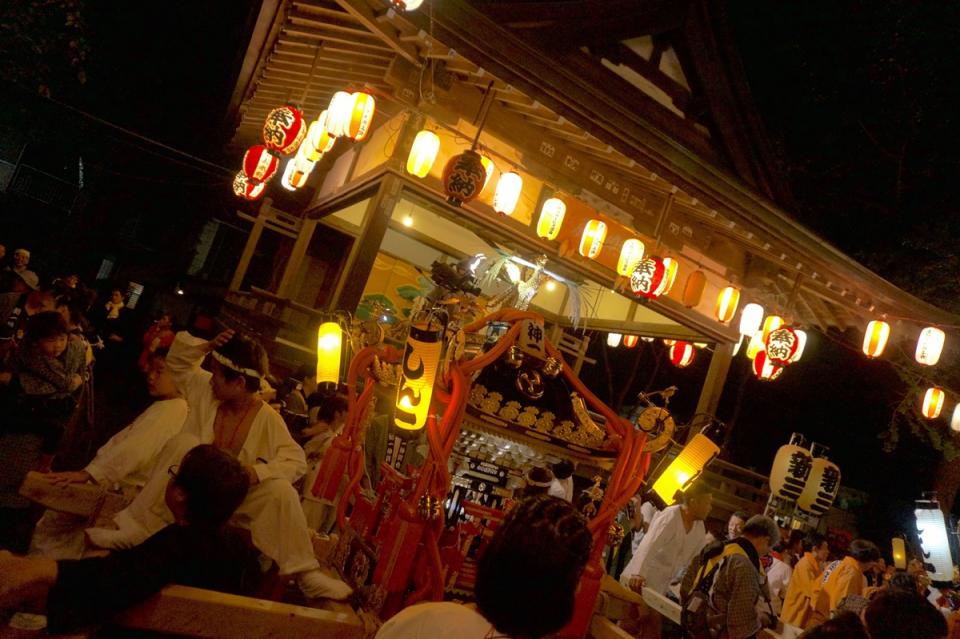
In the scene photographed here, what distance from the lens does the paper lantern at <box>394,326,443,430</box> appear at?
5355 mm

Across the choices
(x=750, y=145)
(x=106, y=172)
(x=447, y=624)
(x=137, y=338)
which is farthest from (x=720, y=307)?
(x=106, y=172)

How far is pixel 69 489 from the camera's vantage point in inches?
153

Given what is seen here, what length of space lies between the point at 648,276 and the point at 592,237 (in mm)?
1203

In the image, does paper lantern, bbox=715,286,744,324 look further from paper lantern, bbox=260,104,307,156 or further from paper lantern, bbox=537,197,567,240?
paper lantern, bbox=260,104,307,156

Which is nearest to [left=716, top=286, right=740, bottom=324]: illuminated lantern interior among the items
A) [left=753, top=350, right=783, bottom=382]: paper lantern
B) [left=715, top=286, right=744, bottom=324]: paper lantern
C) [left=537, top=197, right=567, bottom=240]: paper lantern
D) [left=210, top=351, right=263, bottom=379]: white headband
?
[left=715, top=286, right=744, bottom=324]: paper lantern

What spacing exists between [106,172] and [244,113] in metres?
17.1

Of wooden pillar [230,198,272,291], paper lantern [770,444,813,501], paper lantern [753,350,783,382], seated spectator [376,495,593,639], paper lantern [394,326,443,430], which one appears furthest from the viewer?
wooden pillar [230,198,272,291]

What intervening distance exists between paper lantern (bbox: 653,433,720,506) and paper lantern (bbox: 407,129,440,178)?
5563mm

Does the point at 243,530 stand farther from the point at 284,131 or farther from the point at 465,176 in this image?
the point at 284,131

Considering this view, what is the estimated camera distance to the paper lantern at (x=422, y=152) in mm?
8922

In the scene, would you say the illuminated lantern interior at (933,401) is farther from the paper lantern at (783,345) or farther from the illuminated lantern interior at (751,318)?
the illuminated lantern interior at (751,318)

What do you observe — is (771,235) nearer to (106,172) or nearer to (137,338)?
(137,338)

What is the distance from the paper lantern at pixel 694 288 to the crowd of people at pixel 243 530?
4.20 meters

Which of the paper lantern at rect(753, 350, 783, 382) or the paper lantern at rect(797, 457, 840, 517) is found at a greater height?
the paper lantern at rect(753, 350, 783, 382)
